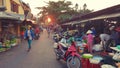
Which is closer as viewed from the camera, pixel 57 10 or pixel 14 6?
pixel 14 6

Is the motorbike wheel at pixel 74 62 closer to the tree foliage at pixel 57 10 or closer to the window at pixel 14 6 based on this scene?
the window at pixel 14 6

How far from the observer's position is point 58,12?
56125 millimetres

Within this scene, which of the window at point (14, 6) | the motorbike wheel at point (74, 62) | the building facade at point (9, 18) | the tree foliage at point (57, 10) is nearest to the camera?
the motorbike wheel at point (74, 62)

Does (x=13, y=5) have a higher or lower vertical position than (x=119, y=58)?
higher

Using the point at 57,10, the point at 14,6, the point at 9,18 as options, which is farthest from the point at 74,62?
the point at 57,10

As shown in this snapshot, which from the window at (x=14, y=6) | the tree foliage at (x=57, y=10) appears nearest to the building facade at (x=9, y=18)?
the window at (x=14, y=6)

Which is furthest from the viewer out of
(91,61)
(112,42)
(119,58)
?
(112,42)

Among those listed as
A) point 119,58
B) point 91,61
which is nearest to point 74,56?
point 91,61

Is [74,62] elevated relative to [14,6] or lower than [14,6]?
lower

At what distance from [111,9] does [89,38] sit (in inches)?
191

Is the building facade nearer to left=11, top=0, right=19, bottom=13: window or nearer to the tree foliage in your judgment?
left=11, top=0, right=19, bottom=13: window

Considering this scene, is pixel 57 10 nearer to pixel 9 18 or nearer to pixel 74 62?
pixel 9 18

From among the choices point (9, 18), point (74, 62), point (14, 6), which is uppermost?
point (14, 6)

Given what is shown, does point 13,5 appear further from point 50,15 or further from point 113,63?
point 50,15
